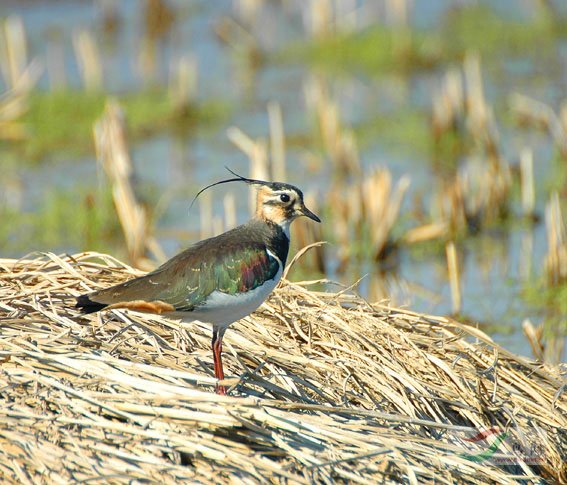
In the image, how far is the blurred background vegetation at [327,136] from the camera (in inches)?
376

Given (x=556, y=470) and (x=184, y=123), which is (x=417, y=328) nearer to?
(x=556, y=470)

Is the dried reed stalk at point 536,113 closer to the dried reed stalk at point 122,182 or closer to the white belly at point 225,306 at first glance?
the dried reed stalk at point 122,182

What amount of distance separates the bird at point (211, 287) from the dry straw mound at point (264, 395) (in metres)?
0.26

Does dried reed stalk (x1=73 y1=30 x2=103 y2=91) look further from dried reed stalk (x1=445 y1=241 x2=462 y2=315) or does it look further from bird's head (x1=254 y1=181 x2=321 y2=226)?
bird's head (x1=254 y1=181 x2=321 y2=226)

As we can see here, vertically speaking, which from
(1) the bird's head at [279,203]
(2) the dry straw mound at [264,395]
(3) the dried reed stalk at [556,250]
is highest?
(1) the bird's head at [279,203]

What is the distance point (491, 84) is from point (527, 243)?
5929mm

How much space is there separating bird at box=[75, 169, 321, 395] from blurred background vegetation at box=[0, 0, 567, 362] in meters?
2.46

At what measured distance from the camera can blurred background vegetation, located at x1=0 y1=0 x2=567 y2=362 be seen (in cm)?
955

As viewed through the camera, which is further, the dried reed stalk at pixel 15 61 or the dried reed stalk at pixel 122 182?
the dried reed stalk at pixel 15 61
